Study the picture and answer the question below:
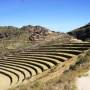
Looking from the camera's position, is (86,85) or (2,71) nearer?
(86,85)

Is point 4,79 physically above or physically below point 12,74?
below

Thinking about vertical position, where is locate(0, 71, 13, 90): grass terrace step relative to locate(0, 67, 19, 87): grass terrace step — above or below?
below

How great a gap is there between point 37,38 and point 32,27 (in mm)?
20774

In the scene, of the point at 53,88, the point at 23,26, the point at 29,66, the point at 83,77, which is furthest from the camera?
the point at 23,26

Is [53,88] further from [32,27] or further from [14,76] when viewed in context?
[32,27]

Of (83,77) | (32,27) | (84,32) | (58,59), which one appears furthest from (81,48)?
(32,27)

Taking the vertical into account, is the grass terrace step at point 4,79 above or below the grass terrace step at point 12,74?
below

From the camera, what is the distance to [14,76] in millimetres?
27734

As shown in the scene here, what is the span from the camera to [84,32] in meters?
62.5

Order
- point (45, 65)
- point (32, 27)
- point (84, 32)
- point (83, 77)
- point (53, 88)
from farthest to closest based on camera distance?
point (32, 27), point (84, 32), point (45, 65), point (83, 77), point (53, 88)

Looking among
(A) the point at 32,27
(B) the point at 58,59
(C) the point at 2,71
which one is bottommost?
(C) the point at 2,71

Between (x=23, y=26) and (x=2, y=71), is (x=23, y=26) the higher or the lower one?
the higher one

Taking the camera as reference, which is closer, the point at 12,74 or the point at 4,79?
the point at 4,79

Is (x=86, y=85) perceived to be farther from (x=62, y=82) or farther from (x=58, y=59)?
(x=58, y=59)
